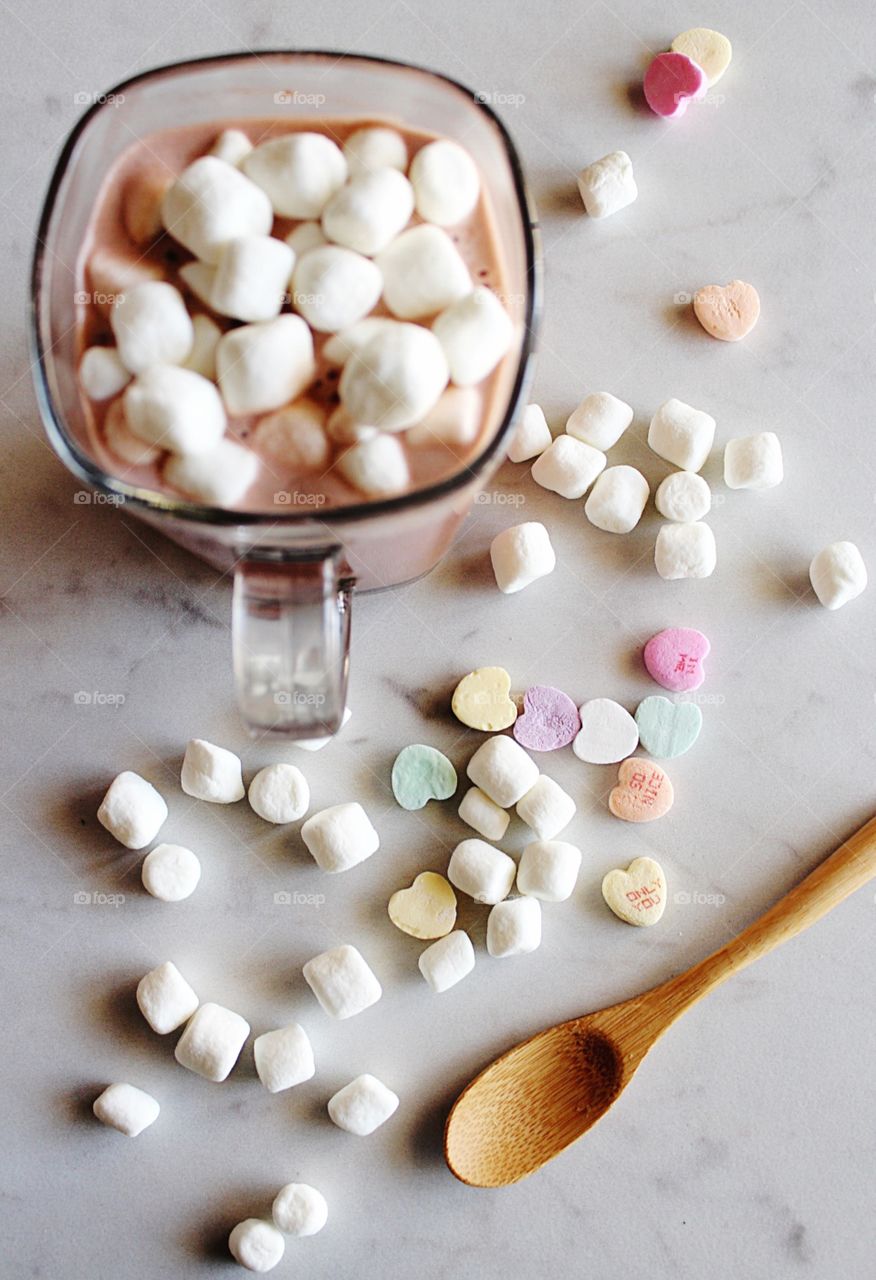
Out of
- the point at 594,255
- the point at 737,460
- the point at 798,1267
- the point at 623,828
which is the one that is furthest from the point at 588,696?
the point at 798,1267

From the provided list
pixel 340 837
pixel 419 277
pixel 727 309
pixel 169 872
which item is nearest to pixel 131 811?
pixel 169 872

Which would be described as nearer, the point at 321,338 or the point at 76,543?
the point at 321,338

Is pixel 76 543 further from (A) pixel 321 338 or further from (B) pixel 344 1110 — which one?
(B) pixel 344 1110

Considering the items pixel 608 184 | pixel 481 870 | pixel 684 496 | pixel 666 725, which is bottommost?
pixel 481 870

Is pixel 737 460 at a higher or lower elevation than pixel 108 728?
higher

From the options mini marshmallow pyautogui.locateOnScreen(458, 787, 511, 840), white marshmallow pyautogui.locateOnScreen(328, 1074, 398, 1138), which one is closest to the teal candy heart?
mini marshmallow pyautogui.locateOnScreen(458, 787, 511, 840)

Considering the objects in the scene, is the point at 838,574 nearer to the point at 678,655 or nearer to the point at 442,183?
the point at 678,655

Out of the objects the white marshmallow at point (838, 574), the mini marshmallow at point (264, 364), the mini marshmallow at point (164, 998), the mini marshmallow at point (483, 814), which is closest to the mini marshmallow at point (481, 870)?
the mini marshmallow at point (483, 814)

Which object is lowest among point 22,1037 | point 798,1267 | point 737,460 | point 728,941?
Answer: point 22,1037
